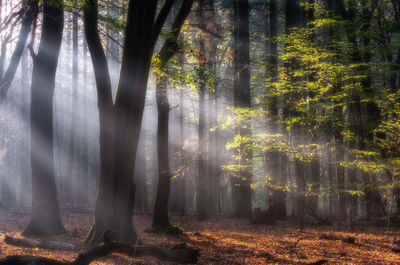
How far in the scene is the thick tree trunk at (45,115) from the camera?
9.48 metres

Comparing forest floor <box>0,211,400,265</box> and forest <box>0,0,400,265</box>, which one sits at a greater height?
forest <box>0,0,400,265</box>

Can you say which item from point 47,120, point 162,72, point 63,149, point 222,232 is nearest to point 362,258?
point 222,232

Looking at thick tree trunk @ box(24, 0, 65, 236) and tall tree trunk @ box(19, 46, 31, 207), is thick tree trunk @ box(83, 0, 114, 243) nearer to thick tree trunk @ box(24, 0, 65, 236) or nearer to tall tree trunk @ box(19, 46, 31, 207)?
thick tree trunk @ box(24, 0, 65, 236)

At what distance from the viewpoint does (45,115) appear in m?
9.88

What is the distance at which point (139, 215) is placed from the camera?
57.9ft

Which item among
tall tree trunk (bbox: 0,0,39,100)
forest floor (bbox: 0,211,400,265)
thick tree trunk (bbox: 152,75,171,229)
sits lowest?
forest floor (bbox: 0,211,400,265)

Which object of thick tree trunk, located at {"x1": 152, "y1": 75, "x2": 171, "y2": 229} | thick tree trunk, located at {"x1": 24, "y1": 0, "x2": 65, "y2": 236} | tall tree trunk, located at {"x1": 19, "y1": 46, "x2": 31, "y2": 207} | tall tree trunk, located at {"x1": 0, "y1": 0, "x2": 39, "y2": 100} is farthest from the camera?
tall tree trunk, located at {"x1": 19, "y1": 46, "x2": 31, "y2": 207}

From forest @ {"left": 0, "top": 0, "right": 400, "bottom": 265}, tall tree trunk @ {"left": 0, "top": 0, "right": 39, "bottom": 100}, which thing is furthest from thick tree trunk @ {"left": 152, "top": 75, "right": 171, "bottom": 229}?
tall tree trunk @ {"left": 0, "top": 0, "right": 39, "bottom": 100}

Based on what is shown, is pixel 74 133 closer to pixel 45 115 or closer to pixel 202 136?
pixel 202 136

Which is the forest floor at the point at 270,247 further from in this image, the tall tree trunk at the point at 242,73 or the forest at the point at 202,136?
the tall tree trunk at the point at 242,73

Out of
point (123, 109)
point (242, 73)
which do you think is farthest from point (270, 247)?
point (242, 73)

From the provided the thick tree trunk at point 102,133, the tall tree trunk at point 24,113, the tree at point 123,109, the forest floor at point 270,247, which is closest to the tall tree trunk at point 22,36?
the thick tree trunk at point 102,133

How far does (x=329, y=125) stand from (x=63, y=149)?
24312mm

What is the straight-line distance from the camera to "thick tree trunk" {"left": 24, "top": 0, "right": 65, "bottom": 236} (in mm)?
9484
